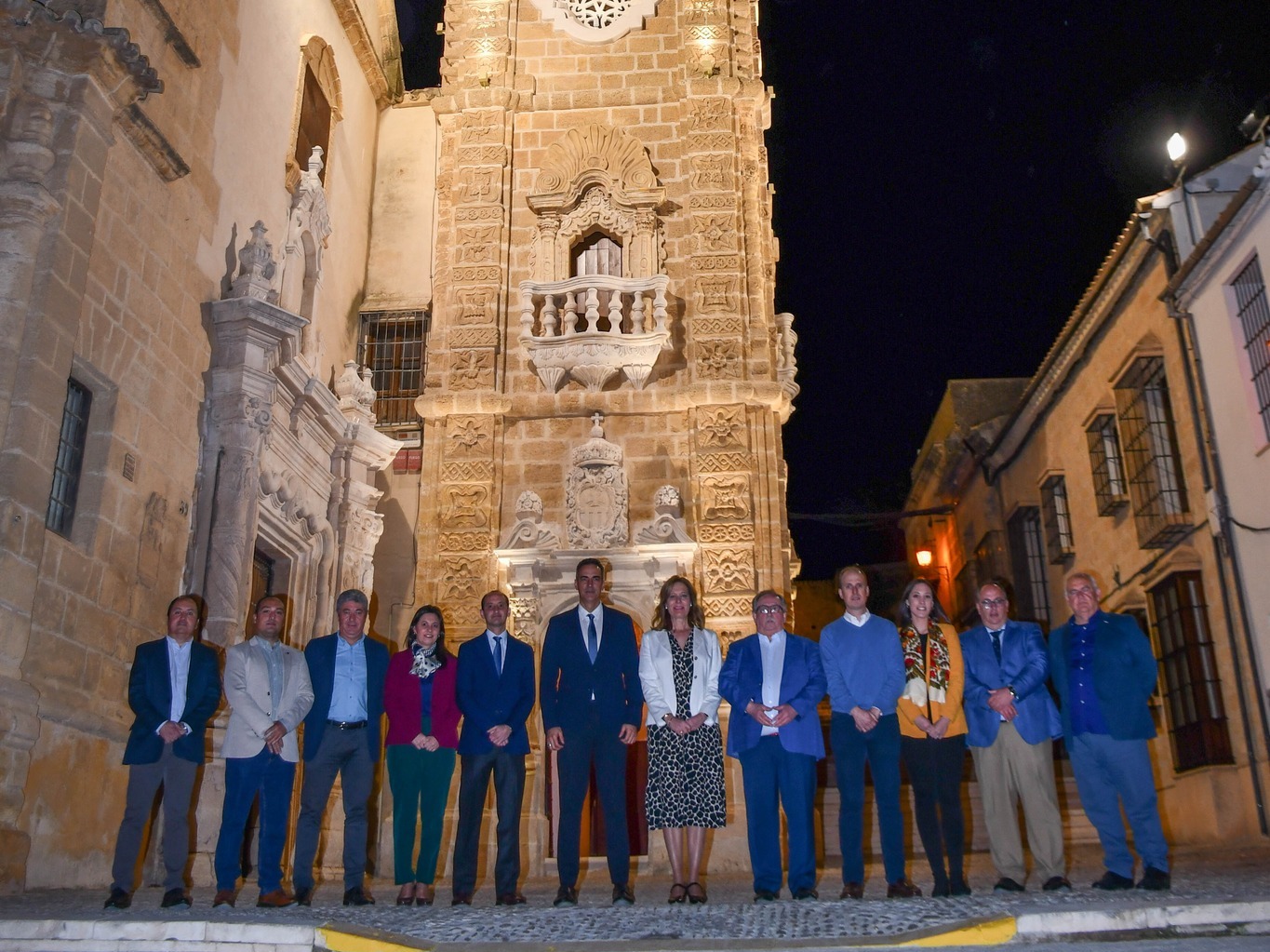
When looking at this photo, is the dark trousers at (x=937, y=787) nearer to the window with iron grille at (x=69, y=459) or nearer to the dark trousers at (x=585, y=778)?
the dark trousers at (x=585, y=778)

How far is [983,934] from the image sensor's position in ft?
13.2

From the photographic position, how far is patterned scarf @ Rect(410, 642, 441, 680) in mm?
6082

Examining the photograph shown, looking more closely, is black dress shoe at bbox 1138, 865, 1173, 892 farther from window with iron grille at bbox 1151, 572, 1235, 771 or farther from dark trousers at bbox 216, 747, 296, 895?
window with iron grille at bbox 1151, 572, 1235, 771

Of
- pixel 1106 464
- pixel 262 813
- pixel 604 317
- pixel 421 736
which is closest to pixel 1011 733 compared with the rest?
pixel 421 736

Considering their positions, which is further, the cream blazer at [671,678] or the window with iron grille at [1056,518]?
the window with iron grille at [1056,518]

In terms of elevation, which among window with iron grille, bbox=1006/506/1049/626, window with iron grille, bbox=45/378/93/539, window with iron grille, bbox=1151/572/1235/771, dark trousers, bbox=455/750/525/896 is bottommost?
dark trousers, bbox=455/750/525/896

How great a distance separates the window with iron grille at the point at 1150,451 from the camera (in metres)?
12.5

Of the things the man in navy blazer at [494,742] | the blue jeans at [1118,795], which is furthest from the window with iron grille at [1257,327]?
the man in navy blazer at [494,742]

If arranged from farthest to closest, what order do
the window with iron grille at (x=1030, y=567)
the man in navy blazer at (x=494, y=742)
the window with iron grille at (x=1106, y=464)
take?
the window with iron grille at (x=1030, y=567), the window with iron grille at (x=1106, y=464), the man in navy blazer at (x=494, y=742)

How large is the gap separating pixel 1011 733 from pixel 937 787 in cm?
47

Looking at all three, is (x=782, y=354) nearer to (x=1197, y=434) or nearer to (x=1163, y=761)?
(x=1197, y=434)

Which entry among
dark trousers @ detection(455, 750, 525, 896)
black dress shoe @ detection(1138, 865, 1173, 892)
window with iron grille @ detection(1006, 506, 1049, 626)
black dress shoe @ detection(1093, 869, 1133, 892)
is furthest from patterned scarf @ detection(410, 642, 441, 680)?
window with iron grille @ detection(1006, 506, 1049, 626)

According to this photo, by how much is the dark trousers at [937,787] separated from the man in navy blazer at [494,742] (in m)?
1.96

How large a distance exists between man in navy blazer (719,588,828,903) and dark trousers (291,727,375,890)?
194cm
